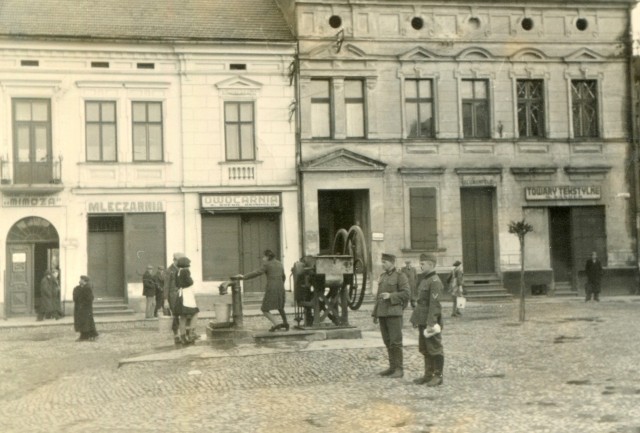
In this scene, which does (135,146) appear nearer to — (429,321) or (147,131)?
(147,131)

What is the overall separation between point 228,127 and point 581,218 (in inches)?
486

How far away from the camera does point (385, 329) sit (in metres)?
12.0

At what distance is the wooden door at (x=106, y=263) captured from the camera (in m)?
25.1

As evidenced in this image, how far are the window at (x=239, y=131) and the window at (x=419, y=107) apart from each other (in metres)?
5.24

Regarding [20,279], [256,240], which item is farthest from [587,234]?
[20,279]

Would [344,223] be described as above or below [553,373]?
above

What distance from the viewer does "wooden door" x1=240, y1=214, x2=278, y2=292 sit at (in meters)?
26.0

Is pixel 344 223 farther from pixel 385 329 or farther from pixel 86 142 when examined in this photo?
pixel 385 329

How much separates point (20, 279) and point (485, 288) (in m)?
14.7

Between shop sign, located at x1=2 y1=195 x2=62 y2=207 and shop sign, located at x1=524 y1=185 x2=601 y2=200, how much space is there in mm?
15287

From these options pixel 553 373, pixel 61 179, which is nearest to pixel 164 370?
pixel 553 373

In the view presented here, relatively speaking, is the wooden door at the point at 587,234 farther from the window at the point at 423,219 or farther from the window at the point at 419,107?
the window at the point at 419,107

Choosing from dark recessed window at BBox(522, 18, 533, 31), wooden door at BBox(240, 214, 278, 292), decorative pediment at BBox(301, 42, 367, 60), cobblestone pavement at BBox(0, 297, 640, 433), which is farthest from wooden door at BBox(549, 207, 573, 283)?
cobblestone pavement at BBox(0, 297, 640, 433)

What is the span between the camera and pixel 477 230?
2736cm
